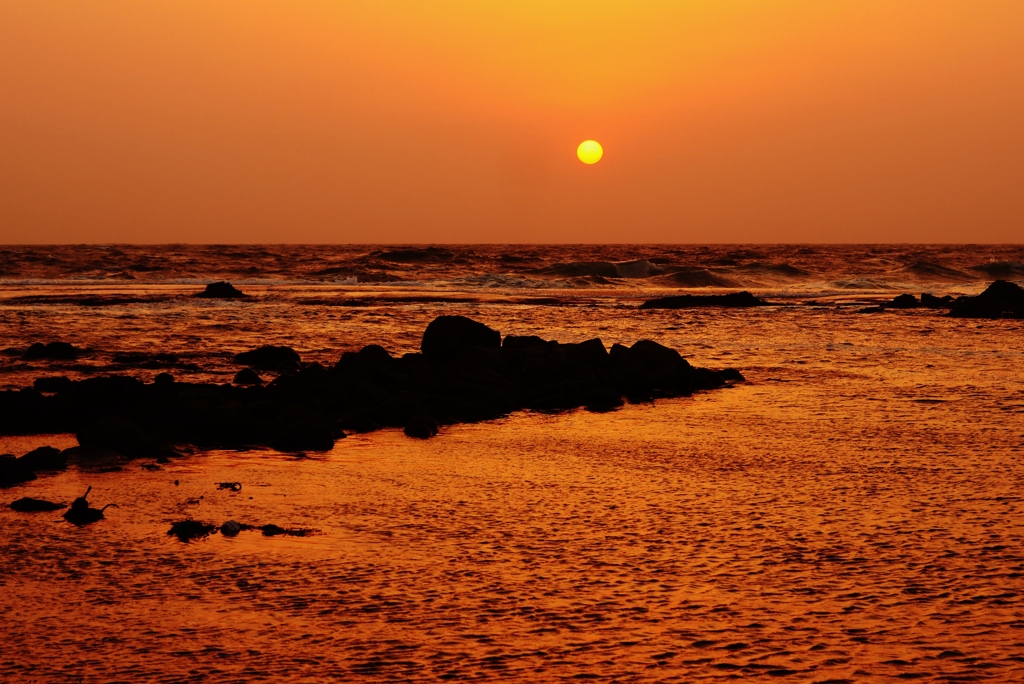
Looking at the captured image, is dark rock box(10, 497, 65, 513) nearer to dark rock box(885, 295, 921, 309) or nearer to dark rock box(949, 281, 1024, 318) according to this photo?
dark rock box(949, 281, 1024, 318)

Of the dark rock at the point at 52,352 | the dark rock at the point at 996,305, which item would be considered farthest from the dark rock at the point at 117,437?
the dark rock at the point at 996,305

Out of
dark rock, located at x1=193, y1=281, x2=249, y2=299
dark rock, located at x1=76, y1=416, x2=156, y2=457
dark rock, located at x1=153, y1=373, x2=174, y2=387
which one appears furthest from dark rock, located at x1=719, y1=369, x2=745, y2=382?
dark rock, located at x1=193, y1=281, x2=249, y2=299

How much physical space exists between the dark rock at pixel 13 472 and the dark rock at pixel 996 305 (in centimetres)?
2361

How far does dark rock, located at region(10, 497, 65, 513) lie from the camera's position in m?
7.03

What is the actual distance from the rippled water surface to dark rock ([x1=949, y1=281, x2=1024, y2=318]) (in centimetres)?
1501

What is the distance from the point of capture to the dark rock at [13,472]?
25.6ft

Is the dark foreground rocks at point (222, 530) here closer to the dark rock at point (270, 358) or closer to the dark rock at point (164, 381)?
the dark rock at point (164, 381)

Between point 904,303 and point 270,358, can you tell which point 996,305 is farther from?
point 270,358

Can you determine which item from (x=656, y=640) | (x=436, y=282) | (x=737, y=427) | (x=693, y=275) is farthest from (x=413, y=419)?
(x=693, y=275)

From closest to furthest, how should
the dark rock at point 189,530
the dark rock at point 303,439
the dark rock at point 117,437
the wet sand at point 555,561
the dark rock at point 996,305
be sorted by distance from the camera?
the wet sand at point 555,561
the dark rock at point 189,530
the dark rock at point 117,437
the dark rock at point 303,439
the dark rock at point 996,305

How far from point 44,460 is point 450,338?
22.4 feet

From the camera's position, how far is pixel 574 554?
6.04m

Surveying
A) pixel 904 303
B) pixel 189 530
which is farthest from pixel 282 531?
pixel 904 303

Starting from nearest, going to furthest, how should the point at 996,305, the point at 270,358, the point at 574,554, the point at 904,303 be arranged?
1. the point at 574,554
2. the point at 270,358
3. the point at 996,305
4. the point at 904,303
